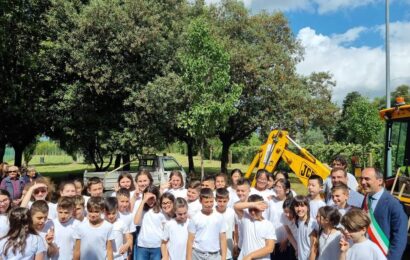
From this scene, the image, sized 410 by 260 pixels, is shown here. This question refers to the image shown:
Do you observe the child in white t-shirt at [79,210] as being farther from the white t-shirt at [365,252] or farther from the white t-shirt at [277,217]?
the white t-shirt at [365,252]

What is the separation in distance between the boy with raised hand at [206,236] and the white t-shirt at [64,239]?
1281 millimetres

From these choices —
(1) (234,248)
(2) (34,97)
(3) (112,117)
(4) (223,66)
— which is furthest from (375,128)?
(1) (234,248)

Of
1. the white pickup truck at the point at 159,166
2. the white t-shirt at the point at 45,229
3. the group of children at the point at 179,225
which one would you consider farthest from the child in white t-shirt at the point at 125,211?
the white pickup truck at the point at 159,166

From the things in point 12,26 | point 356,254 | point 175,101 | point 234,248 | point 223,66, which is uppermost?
point 12,26

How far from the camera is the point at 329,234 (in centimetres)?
380

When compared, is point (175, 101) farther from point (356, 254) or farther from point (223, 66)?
point (356, 254)

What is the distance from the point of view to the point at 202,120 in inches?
688

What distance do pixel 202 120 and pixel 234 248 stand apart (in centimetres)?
1267

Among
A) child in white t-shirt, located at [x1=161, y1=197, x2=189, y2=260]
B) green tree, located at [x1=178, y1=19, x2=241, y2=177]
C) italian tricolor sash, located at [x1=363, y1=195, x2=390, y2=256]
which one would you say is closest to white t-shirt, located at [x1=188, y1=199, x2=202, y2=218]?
child in white t-shirt, located at [x1=161, y1=197, x2=189, y2=260]

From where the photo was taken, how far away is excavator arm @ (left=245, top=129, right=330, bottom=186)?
9812mm

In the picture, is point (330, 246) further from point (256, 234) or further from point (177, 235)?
point (177, 235)

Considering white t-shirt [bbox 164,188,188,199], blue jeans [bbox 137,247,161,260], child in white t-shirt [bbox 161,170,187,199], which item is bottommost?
blue jeans [bbox 137,247,161,260]

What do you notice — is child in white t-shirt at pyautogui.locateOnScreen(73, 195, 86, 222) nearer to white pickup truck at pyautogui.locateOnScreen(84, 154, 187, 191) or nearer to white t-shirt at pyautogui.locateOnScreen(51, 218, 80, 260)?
white t-shirt at pyautogui.locateOnScreen(51, 218, 80, 260)

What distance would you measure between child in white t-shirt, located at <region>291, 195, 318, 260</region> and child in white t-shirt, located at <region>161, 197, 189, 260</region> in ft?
4.30
